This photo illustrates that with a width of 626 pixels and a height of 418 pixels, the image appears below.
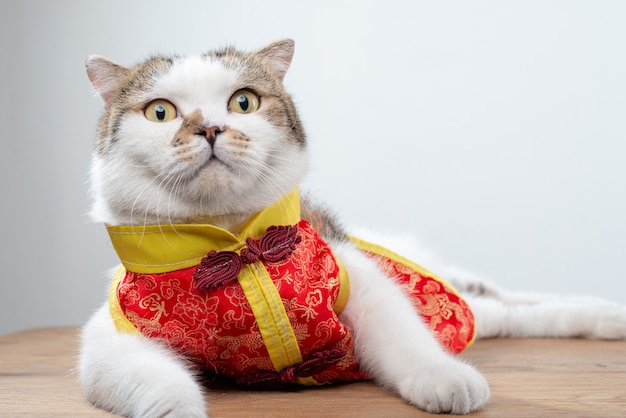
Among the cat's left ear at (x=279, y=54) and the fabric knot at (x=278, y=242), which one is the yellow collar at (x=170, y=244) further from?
the cat's left ear at (x=279, y=54)

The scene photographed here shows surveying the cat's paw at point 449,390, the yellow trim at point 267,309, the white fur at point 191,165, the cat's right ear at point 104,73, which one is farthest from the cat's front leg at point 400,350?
the cat's right ear at point 104,73

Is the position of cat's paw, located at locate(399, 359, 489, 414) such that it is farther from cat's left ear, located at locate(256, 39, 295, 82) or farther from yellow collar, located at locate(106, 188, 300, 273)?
cat's left ear, located at locate(256, 39, 295, 82)

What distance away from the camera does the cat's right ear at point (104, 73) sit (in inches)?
51.0

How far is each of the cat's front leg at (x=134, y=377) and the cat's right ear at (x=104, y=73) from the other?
432 mm

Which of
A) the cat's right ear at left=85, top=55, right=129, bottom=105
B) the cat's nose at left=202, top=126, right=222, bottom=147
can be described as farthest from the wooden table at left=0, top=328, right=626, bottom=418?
the cat's right ear at left=85, top=55, right=129, bottom=105

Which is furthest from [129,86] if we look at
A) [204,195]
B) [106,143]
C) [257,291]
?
[257,291]

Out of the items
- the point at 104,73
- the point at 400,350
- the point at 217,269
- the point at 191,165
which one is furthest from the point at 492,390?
the point at 104,73

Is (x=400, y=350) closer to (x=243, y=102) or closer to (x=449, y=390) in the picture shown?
(x=449, y=390)

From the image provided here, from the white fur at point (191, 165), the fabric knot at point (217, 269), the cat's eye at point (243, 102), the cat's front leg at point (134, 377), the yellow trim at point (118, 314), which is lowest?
the cat's front leg at point (134, 377)

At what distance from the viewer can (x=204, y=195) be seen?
117cm

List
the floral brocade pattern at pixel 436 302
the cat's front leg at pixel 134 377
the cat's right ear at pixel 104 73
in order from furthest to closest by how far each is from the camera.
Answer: the floral brocade pattern at pixel 436 302 < the cat's right ear at pixel 104 73 < the cat's front leg at pixel 134 377

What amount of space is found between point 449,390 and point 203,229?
0.49m

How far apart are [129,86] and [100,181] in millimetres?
182

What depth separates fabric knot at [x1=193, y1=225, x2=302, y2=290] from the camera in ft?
3.82
